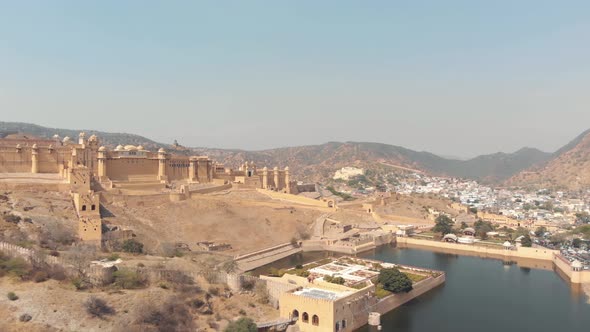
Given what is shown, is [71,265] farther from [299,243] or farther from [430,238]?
[430,238]

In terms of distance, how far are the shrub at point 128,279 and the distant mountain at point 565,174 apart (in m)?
103

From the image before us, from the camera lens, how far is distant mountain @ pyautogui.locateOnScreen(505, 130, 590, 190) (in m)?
108

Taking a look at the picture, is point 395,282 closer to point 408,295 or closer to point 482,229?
point 408,295

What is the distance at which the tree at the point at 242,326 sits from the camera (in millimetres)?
18891

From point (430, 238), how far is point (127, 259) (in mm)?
28272

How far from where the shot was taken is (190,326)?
19.0 meters

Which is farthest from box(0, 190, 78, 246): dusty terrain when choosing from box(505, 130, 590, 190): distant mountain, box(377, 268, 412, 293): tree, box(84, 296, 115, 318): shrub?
box(505, 130, 590, 190): distant mountain

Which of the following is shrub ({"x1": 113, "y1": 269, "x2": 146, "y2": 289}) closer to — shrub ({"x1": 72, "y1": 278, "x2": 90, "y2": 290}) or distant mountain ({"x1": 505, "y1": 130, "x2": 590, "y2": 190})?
shrub ({"x1": 72, "y1": 278, "x2": 90, "y2": 290})

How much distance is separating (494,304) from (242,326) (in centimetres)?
1493

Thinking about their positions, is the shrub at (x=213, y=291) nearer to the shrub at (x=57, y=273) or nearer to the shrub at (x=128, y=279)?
the shrub at (x=128, y=279)

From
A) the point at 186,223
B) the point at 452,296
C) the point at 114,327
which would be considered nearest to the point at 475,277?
the point at 452,296

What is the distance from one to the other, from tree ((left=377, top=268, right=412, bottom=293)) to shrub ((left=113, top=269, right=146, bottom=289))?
12.0 metres

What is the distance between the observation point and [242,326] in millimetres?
19047

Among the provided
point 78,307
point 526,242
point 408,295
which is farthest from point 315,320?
point 526,242
